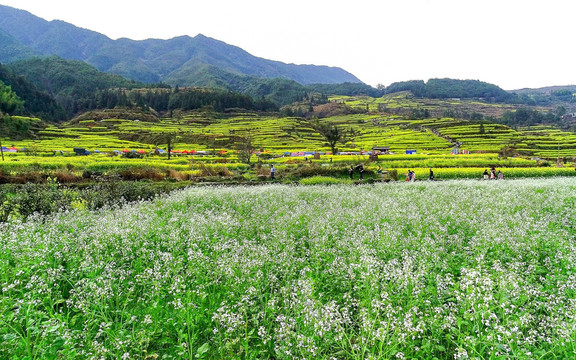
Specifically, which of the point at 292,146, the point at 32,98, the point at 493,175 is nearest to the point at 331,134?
the point at 292,146

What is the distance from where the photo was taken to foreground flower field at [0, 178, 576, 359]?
4.51m

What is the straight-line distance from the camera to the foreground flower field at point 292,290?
4512 millimetres

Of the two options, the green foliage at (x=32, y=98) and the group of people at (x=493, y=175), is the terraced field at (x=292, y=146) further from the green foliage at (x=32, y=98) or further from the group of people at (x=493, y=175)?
the green foliage at (x=32, y=98)

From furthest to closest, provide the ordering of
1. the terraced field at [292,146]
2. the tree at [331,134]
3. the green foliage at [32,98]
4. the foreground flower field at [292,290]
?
the green foliage at [32,98] → the tree at [331,134] → the terraced field at [292,146] → the foreground flower field at [292,290]

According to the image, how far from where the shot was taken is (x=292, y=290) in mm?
6371

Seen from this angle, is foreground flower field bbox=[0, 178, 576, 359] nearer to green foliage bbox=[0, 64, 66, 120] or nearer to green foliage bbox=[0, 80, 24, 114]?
green foliage bbox=[0, 80, 24, 114]

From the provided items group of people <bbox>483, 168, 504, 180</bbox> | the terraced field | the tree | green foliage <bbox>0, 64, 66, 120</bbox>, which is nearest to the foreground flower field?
group of people <bbox>483, 168, 504, 180</bbox>

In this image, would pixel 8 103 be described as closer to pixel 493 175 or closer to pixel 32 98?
pixel 32 98

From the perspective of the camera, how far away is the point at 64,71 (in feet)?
625

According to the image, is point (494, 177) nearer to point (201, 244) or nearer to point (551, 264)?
point (551, 264)

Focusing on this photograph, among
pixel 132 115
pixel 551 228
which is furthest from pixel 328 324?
pixel 132 115

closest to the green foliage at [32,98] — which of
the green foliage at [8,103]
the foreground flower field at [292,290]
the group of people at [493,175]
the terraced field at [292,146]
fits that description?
the green foliage at [8,103]

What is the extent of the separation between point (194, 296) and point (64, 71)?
794 ft

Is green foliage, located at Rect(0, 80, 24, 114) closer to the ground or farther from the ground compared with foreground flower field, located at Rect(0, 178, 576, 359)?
farther from the ground
